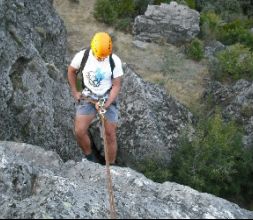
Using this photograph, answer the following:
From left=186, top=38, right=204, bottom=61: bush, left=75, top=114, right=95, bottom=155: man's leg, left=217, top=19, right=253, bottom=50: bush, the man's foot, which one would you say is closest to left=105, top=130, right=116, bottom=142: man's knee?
left=75, top=114, right=95, bottom=155: man's leg

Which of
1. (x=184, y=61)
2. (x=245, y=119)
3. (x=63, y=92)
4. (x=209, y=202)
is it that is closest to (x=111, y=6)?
(x=184, y=61)

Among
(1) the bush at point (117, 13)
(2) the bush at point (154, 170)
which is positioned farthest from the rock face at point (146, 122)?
(1) the bush at point (117, 13)

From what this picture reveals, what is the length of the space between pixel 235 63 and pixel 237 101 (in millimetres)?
3951

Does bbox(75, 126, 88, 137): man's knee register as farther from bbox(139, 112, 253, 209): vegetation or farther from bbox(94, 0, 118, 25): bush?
bbox(94, 0, 118, 25): bush

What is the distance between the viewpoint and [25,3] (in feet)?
33.8

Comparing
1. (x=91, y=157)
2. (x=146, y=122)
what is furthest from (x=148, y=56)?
(x=91, y=157)

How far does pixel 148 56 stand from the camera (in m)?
18.0

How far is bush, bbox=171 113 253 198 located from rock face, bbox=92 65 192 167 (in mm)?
451

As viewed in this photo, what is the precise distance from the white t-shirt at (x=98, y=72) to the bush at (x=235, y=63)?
380 inches

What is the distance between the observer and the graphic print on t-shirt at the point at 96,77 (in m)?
6.98

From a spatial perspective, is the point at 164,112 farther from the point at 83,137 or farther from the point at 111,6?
the point at 111,6

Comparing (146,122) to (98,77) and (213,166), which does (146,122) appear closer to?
(213,166)

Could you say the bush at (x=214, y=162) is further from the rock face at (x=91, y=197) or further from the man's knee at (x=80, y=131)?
the rock face at (x=91, y=197)

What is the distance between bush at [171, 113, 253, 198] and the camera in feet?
27.9
